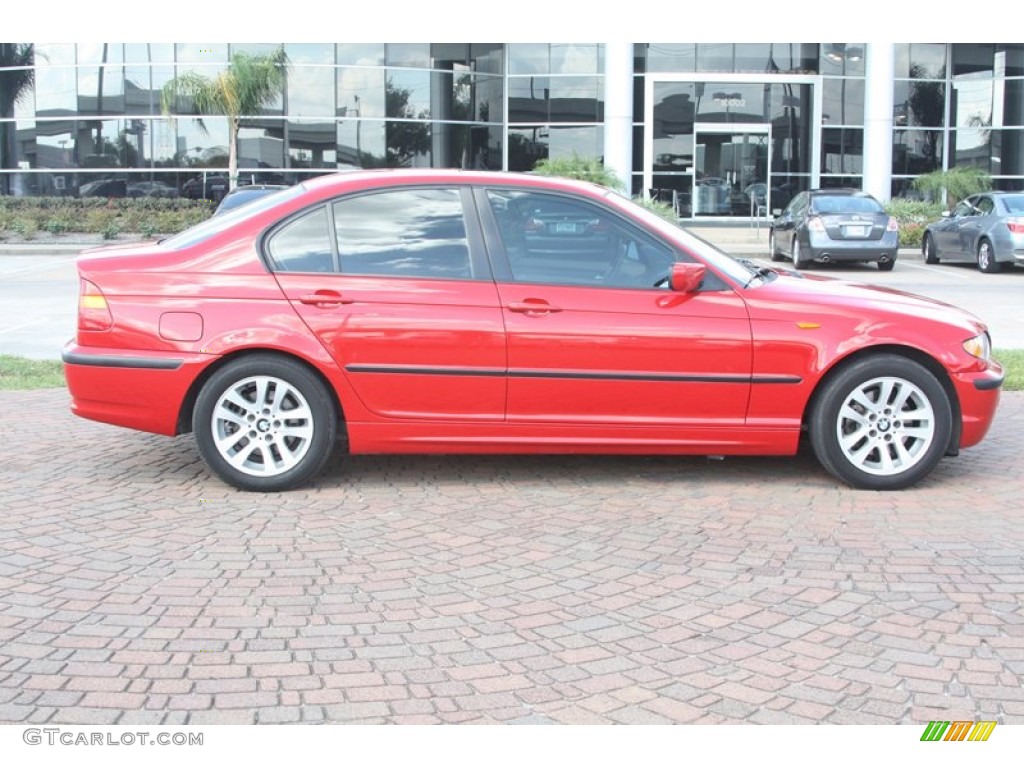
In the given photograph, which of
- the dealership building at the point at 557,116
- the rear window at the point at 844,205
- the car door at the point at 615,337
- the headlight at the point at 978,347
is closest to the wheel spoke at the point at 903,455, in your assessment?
the headlight at the point at 978,347

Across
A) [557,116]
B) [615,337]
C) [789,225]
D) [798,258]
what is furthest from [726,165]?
[615,337]

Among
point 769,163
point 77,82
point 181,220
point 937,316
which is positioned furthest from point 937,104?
point 937,316

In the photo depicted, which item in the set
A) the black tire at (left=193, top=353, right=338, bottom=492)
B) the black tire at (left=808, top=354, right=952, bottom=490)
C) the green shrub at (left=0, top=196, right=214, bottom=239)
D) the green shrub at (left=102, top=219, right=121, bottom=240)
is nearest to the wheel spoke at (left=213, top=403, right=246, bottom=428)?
the black tire at (left=193, top=353, right=338, bottom=492)

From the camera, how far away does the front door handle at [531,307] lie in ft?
18.9

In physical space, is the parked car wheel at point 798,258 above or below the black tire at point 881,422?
above

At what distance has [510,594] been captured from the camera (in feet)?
14.6

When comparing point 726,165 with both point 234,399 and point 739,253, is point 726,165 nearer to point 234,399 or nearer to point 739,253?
point 739,253

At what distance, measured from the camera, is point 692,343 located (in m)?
5.77

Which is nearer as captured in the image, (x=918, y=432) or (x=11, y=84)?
(x=918, y=432)

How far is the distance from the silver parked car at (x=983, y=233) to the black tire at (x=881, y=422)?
16.2 m

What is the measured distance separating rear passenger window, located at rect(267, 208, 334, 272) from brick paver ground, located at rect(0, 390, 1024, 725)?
121cm

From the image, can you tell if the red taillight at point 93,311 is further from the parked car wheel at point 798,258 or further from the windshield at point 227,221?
the parked car wheel at point 798,258

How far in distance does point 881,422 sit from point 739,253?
69.0 feet
